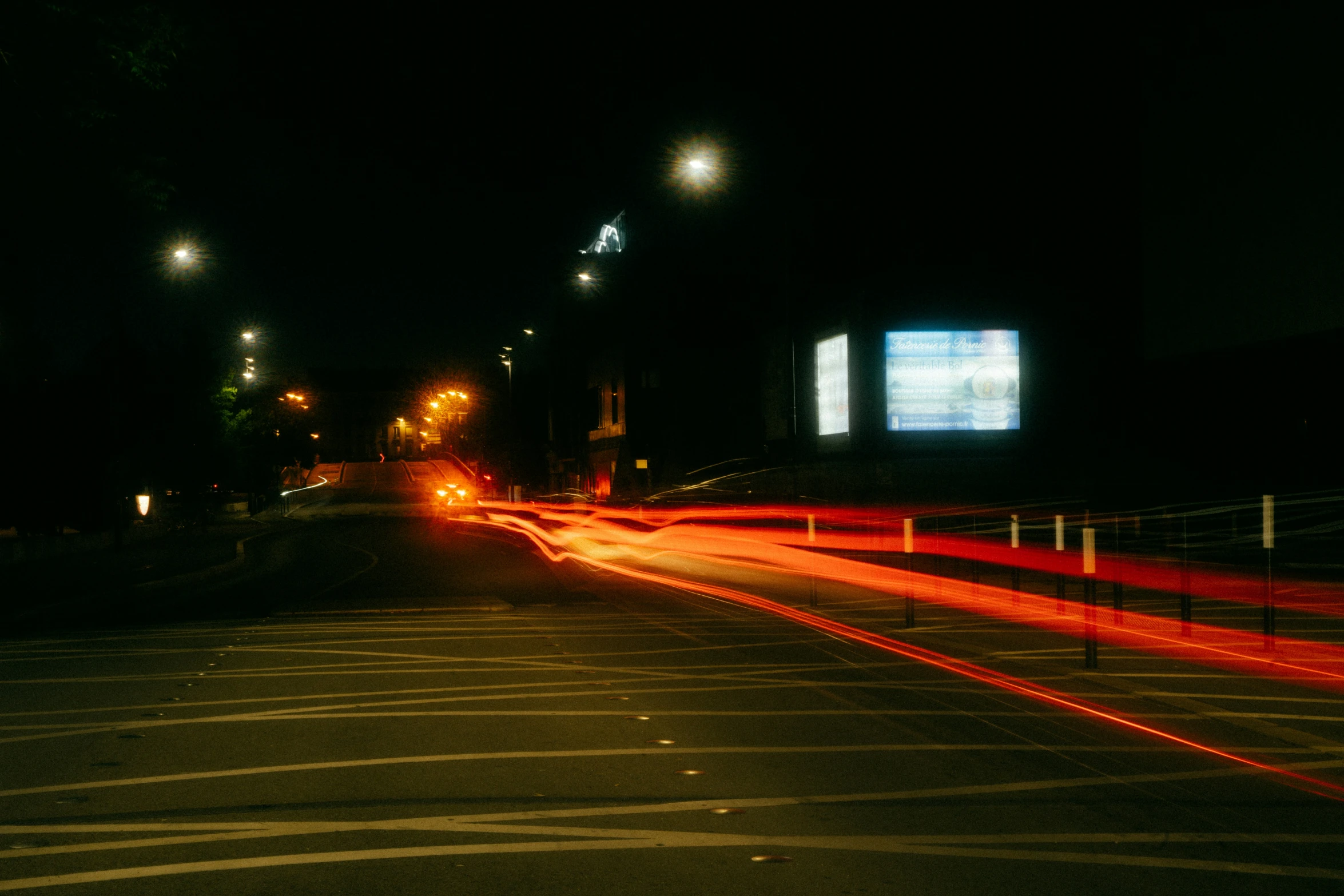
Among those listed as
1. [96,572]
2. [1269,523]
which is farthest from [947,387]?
[1269,523]

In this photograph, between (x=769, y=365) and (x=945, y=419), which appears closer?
(x=945, y=419)

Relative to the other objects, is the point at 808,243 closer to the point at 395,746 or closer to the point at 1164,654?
the point at 1164,654

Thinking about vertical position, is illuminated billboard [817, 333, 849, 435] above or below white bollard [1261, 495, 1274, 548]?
above

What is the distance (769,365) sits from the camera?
2313 inches

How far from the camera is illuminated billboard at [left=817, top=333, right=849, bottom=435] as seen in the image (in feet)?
144

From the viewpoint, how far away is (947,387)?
41.9 meters

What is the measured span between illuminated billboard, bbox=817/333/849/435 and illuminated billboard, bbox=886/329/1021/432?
2396 millimetres

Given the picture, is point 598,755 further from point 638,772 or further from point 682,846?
point 682,846

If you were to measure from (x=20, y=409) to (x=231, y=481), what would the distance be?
1447 inches

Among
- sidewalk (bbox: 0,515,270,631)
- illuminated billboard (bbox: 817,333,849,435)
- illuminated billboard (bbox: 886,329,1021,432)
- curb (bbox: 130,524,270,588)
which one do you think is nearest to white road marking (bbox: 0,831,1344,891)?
sidewalk (bbox: 0,515,270,631)

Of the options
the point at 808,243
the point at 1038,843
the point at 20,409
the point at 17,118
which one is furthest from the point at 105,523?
the point at 1038,843

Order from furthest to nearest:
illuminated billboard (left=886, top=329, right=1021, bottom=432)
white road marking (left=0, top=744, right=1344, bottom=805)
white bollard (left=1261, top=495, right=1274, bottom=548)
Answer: illuminated billboard (left=886, top=329, right=1021, bottom=432) < white bollard (left=1261, top=495, right=1274, bottom=548) < white road marking (left=0, top=744, right=1344, bottom=805)

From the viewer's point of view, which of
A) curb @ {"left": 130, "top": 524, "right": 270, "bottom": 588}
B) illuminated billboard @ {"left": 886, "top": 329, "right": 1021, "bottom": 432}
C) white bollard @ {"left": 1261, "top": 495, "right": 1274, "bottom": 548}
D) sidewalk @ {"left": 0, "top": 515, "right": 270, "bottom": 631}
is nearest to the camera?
white bollard @ {"left": 1261, "top": 495, "right": 1274, "bottom": 548}

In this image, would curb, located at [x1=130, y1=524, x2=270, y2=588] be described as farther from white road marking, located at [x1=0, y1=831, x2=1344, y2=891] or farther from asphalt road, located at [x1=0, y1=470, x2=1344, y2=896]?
white road marking, located at [x1=0, y1=831, x2=1344, y2=891]
